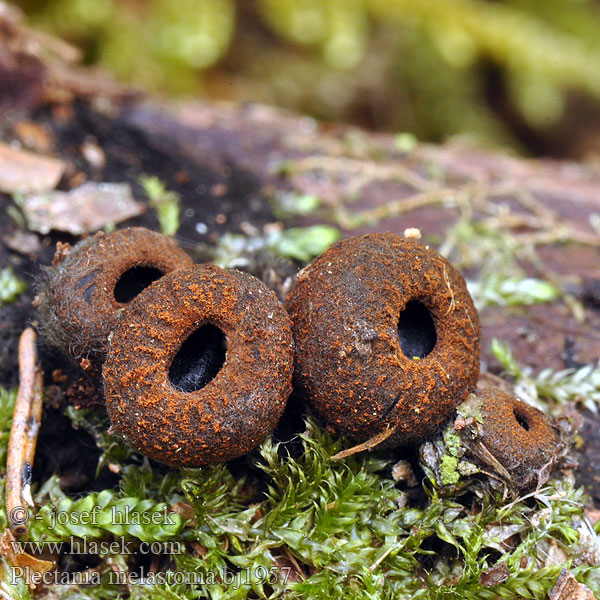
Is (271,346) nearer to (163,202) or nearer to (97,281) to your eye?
(97,281)

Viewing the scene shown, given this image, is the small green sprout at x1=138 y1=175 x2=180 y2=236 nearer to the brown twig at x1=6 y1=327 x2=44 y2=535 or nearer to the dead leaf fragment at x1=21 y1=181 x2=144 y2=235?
the dead leaf fragment at x1=21 y1=181 x2=144 y2=235

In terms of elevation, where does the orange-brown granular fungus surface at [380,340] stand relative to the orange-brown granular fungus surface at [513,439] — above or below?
above

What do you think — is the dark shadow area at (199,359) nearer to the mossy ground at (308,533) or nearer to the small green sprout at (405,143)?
the mossy ground at (308,533)

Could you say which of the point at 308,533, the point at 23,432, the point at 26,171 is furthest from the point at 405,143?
the point at 23,432

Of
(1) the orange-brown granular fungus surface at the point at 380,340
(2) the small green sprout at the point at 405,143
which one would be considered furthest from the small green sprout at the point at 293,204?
(1) the orange-brown granular fungus surface at the point at 380,340

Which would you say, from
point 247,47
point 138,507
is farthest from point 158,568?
point 247,47

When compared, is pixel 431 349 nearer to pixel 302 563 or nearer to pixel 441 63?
pixel 302 563
